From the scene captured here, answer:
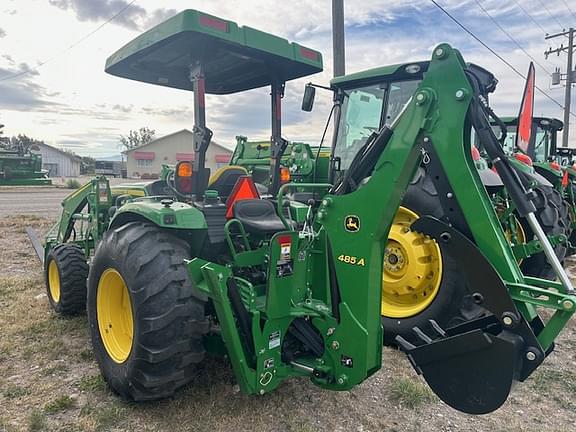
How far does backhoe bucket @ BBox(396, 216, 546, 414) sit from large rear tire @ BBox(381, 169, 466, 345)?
1.62m

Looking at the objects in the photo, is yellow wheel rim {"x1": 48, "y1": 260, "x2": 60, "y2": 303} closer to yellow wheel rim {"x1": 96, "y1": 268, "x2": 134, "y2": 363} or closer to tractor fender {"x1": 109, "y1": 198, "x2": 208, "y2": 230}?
yellow wheel rim {"x1": 96, "y1": 268, "x2": 134, "y2": 363}

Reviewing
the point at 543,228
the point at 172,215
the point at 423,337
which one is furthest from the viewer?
the point at 543,228

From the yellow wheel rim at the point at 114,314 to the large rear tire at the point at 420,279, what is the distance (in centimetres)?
223

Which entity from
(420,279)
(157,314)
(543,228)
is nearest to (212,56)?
(157,314)

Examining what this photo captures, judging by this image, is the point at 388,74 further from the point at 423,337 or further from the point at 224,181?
the point at 423,337

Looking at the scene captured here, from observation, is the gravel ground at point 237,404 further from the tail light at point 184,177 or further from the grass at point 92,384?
the tail light at point 184,177

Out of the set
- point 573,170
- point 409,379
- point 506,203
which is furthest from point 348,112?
point 573,170

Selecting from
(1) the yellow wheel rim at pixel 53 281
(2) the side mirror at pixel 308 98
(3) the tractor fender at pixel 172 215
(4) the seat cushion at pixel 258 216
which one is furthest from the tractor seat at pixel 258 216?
(1) the yellow wheel rim at pixel 53 281

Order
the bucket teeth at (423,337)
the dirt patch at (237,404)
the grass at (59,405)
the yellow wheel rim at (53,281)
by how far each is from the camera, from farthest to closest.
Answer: the yellow wheel rim at (53,281) < the grass at (59,405) < the dirt patch at (237,404) < the bucket teeth at (423,337)

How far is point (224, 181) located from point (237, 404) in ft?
5.35

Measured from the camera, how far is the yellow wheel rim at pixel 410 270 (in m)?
4.07

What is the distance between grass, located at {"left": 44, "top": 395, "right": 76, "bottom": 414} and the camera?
2943 millimetres

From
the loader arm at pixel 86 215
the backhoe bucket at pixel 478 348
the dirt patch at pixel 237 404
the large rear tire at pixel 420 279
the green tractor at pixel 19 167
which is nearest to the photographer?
the backhoe bucket at pixel 478 348

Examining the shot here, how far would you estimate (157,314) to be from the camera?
269 cm
